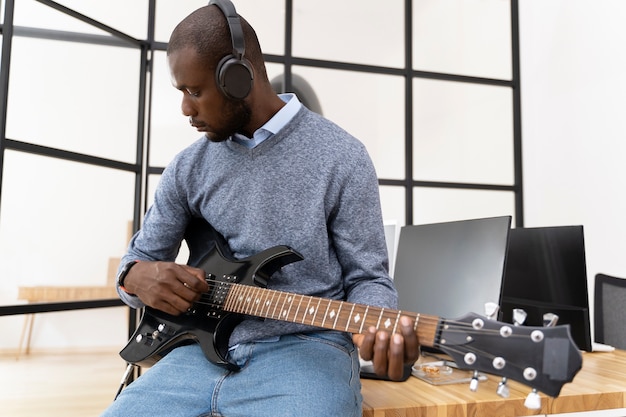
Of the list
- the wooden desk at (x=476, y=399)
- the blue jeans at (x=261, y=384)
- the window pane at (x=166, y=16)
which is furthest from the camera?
the window pane at (x=166, y=16)

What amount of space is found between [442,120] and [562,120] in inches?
28.1

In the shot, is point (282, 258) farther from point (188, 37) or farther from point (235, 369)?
point (188, 37)

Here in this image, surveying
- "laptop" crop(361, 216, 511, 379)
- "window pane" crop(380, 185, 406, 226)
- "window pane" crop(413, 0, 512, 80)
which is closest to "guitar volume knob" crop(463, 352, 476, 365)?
"laptop" crop(361, 216, 511, 379)

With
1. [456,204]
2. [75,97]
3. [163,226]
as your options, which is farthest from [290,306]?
[456,204]

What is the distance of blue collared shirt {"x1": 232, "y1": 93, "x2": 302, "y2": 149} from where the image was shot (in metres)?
1.13

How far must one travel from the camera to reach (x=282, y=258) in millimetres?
999

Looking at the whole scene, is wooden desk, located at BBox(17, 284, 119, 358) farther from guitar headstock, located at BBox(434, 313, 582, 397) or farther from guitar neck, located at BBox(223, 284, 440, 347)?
guitar headstock, located at BBox(434, 313, 582, 397)

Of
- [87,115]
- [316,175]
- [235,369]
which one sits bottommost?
[235,369]

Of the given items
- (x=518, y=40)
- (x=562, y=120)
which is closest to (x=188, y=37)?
(x=562, y=120)

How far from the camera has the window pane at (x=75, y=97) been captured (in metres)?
2.38

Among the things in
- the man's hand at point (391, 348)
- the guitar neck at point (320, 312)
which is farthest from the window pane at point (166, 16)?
the man's hand at point (391, 348)

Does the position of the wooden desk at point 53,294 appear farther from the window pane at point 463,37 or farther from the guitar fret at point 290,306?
the window pane at point 463,37

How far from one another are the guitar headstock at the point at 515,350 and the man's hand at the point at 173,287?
533 millimetres

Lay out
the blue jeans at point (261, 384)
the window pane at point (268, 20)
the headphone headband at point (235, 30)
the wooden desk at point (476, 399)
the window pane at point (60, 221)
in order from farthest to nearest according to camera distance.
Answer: the window pane at point (268, 20) → the window pane at point (60, 221) → the headphone headband at point (235, 30) → the wooden desk at point (476, 399) → the blue jeans at point (261, 384)
